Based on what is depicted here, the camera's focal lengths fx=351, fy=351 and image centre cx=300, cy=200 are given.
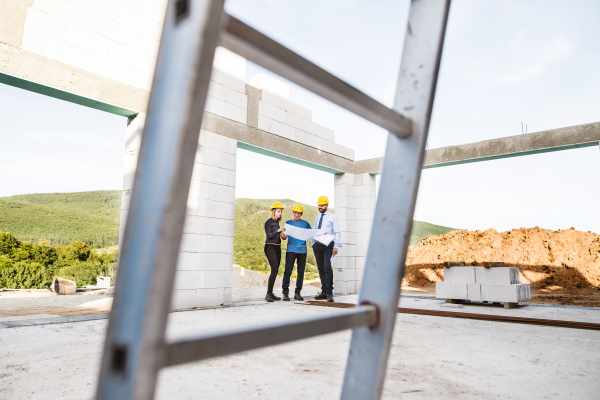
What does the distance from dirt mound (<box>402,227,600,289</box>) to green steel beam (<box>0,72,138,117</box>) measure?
36.1 feet

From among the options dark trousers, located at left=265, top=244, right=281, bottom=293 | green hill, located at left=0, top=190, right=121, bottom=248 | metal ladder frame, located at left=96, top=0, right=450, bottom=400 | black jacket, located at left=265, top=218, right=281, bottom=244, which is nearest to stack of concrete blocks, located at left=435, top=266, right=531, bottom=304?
dark trousers, located at left=265, top=244, right=281, bottom=293

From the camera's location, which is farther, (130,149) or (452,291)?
(452,291)

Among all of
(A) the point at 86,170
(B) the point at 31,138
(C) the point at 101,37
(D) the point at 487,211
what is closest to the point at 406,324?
(C) the point at 101,37

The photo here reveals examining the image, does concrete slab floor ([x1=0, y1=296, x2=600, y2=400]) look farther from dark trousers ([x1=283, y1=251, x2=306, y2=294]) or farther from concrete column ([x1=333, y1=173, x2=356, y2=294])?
concrete column ([x1=333, y1=173, x2=356, y2=294])

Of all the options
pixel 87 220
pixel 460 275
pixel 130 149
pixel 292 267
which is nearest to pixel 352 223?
pixel 292 267

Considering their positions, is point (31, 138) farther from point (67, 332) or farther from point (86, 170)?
point (67, 332)

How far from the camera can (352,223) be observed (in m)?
7.64

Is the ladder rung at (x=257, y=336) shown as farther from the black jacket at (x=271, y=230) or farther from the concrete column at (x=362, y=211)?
the concrete column at (x=362, y=211)

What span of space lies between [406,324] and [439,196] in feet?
31.1

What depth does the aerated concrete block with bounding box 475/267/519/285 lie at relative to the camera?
5.36 metres

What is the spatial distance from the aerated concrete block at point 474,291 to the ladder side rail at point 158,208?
609cm

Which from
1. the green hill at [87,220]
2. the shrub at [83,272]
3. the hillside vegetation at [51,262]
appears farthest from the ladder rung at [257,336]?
the green hill at [87,220]

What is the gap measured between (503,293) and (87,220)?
27.6m

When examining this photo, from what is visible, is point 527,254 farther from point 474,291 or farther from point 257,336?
point 257,336
